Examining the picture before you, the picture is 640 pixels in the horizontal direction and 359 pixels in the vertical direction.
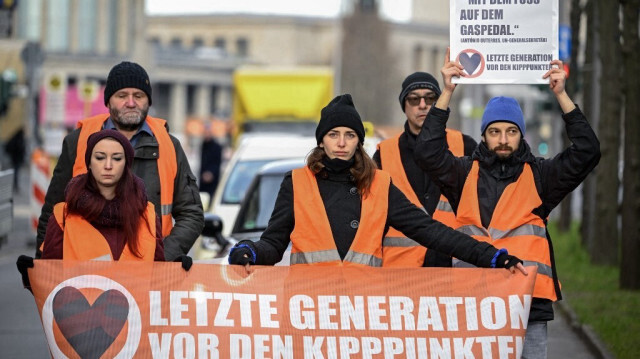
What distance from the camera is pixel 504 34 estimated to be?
7602 millimetres

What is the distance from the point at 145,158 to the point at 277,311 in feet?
4.33

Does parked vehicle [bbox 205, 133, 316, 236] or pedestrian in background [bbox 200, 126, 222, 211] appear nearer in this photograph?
parked vehicle [bbox 205, 133, 316, 236]

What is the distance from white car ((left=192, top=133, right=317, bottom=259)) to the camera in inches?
575

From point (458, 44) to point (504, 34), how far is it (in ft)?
0.88

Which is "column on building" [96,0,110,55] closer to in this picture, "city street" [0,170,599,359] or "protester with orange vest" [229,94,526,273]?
"city street" [0,170,599,359]

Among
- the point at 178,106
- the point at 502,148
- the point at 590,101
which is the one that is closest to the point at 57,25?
the point at 178,106

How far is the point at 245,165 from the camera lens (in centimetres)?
1545

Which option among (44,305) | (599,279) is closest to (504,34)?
(44,305)

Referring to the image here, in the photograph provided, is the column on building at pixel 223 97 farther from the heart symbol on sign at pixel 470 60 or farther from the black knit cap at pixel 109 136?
the black knit cap at pixel 109 136

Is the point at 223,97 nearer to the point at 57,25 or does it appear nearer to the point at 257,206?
the point at 57,25

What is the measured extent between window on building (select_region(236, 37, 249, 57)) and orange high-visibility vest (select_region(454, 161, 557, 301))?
507 feet

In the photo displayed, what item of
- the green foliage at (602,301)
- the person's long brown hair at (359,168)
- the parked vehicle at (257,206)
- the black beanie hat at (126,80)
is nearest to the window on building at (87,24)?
the green foliage at (602,301)

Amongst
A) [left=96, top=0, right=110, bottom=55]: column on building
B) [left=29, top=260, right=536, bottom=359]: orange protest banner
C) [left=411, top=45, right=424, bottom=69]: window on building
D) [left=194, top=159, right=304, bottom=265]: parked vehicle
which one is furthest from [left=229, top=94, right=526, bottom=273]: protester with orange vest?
[left=411, top=45, right=424, bottom=69]: window on building

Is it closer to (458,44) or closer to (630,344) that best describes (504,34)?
(458,44)
